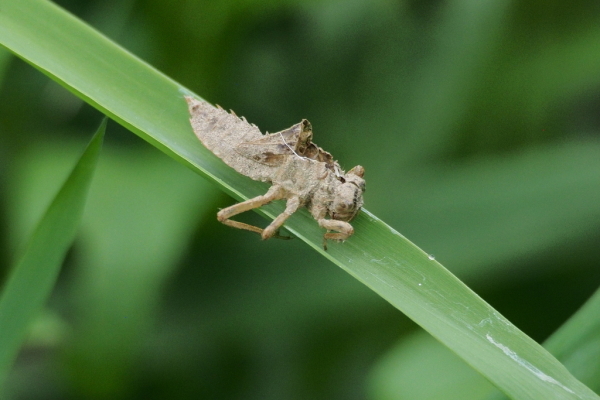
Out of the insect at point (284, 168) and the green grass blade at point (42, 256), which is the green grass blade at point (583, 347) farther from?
the green grass blade at point (42, 256)

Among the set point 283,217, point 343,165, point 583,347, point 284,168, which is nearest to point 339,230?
point 283,217

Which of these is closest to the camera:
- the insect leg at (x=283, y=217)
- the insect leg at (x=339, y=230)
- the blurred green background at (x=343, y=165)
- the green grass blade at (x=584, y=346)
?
the green grass blade at (x=584, y=346)

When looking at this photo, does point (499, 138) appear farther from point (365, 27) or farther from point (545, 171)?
point (365, 27)

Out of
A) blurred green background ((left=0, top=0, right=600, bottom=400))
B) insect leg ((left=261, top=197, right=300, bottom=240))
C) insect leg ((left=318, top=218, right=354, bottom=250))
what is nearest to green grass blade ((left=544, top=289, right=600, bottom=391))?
blurred green background ((left=0, top=0, right=600, bottom=400))

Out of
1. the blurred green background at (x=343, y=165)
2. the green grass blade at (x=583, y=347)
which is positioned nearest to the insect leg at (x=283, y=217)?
the blurred green background at (x=343, y=165)

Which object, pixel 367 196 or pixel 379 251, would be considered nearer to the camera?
pixel 379 251

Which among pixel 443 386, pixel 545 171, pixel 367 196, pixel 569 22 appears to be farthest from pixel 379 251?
pixel 569 22

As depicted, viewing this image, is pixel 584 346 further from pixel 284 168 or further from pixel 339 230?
pixel 284 168
